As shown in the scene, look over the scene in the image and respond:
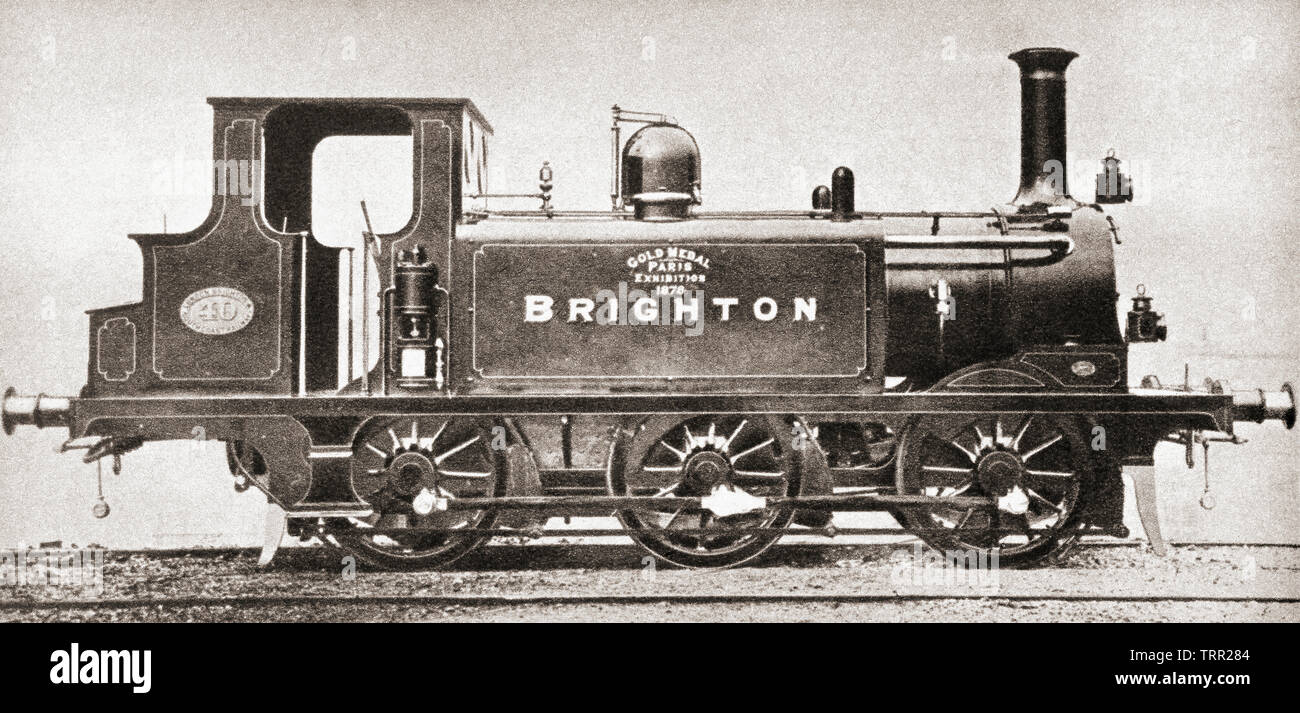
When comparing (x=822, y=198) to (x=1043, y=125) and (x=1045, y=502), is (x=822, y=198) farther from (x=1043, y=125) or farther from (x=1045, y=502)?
(x=1045, y=502)

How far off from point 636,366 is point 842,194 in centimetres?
149

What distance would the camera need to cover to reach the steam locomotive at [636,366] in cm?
687

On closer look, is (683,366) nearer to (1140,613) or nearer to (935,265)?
(935,265)

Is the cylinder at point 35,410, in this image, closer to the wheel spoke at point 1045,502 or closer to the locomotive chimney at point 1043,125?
the wheel spoke at point 1045,502

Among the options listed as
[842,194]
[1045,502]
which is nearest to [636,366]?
[842,194]

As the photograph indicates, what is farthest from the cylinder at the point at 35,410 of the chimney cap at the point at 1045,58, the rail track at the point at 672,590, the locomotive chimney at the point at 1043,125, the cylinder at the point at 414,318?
the chimney cap at the point at 1045,58

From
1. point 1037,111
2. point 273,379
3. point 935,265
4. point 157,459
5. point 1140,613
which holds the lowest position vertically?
point 1140,613

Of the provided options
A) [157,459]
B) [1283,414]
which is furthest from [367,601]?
[1283,414]

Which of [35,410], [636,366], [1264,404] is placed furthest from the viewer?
[1264,404]

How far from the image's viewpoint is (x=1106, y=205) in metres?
7.80

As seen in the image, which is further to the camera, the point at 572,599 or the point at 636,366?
the point at 636,366

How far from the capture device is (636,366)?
6977 mm

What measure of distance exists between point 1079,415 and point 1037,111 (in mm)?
1759

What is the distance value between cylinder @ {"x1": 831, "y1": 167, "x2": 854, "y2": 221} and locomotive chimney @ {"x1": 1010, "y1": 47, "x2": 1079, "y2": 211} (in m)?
1.06
